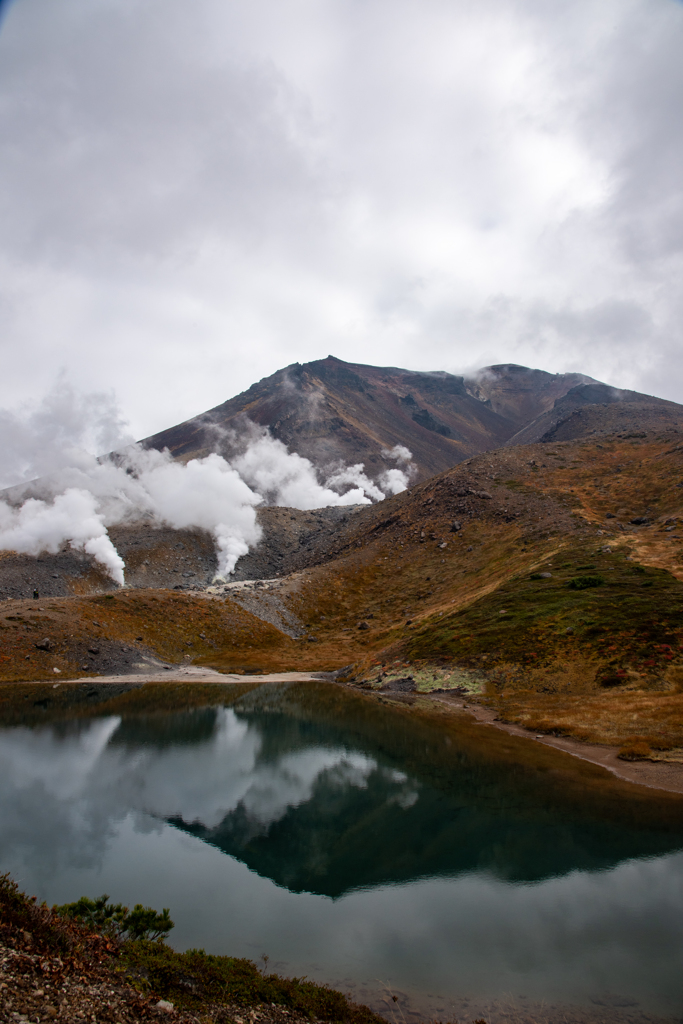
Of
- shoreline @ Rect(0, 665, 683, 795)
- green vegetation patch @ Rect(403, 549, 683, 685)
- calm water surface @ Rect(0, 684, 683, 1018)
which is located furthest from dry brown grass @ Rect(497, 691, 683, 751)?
green vegetation patch @ Rect(403, 549, 683, 685)

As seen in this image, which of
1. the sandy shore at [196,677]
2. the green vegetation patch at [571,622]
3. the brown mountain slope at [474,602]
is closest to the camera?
the brown mountain slope at [474,602]

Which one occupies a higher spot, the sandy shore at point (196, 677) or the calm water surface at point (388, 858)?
the calm water surface at point (388, 858)

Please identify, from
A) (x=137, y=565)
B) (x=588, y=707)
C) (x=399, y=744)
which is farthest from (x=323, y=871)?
(x=137, y=565)

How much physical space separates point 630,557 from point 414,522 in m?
54.5

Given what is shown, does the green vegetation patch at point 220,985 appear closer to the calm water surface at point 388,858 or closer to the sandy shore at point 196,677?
the calm water surface at point 388,858

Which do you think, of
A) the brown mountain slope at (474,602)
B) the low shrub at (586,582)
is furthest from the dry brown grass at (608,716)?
the low shrub at (586,582)

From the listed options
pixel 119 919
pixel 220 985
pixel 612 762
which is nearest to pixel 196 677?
pixel 612 762

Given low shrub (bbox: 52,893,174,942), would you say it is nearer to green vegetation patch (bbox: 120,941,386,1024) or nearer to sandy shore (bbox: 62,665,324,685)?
green vegetation patch (bbox: 120,941,386,1024)

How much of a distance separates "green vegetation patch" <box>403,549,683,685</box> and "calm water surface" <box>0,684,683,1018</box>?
1532 cm

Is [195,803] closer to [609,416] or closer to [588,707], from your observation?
[588,707]

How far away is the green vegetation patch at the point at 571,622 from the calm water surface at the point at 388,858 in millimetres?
15318

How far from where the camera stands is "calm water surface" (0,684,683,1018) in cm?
1338

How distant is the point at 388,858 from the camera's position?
20.0 metres

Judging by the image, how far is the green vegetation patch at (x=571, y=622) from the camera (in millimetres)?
43906
